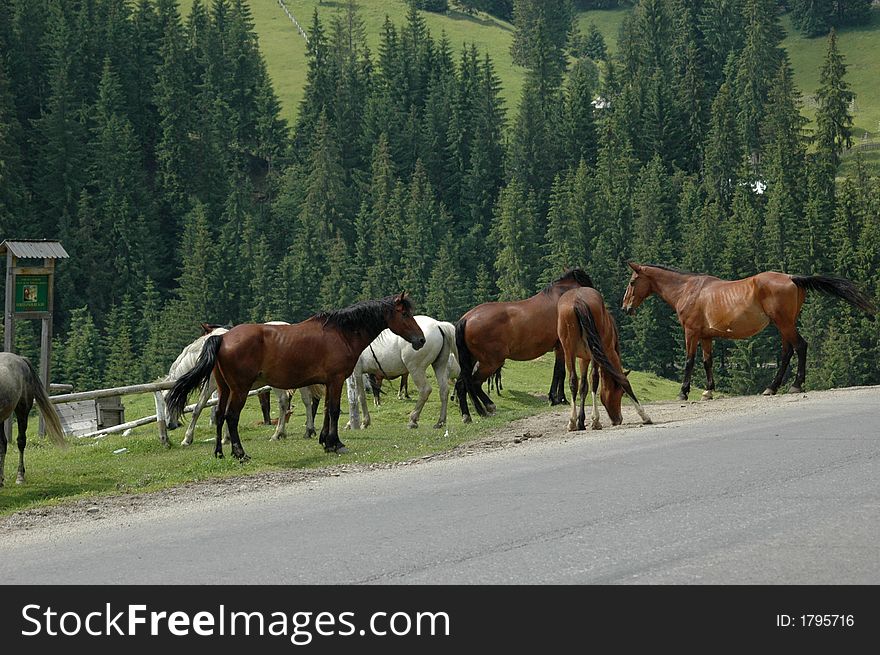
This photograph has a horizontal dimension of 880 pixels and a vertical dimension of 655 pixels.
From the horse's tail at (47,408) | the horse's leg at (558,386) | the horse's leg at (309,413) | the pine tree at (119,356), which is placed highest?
the horse's tail at (47,408)

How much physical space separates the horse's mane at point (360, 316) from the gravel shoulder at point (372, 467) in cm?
235

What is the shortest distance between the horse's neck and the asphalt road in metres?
9.14

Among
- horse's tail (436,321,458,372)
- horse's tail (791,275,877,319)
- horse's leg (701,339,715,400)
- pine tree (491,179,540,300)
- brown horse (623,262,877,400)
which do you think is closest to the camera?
horse's tail (436,321,458,372)

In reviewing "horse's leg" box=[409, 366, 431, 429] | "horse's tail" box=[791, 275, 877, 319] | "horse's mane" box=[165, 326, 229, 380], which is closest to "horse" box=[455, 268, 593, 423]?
"horse's leg" box=[409, 366, 431, 429]

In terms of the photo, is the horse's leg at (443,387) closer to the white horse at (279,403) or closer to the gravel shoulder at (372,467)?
the gravel shoulder at (372,467)

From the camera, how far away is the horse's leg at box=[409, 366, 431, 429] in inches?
909

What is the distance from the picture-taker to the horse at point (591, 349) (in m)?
20.0

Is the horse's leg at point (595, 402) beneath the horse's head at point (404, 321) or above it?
beneath

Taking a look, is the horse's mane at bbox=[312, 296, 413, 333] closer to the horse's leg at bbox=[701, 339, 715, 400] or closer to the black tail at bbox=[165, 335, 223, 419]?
the black tail at bbox=[165, 335, 223, 419]

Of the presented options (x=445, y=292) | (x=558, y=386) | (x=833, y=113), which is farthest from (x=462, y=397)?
(x=833, y=113)

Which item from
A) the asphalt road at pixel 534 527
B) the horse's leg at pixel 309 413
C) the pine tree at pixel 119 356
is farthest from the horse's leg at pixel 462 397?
the pine tree at pixel 119 356

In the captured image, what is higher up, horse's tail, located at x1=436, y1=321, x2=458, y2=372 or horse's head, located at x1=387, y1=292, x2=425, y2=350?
horse's head, located at x1=387, y1=292, x2=425, y2=350

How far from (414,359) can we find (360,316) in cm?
435

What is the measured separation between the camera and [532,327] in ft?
76.5
